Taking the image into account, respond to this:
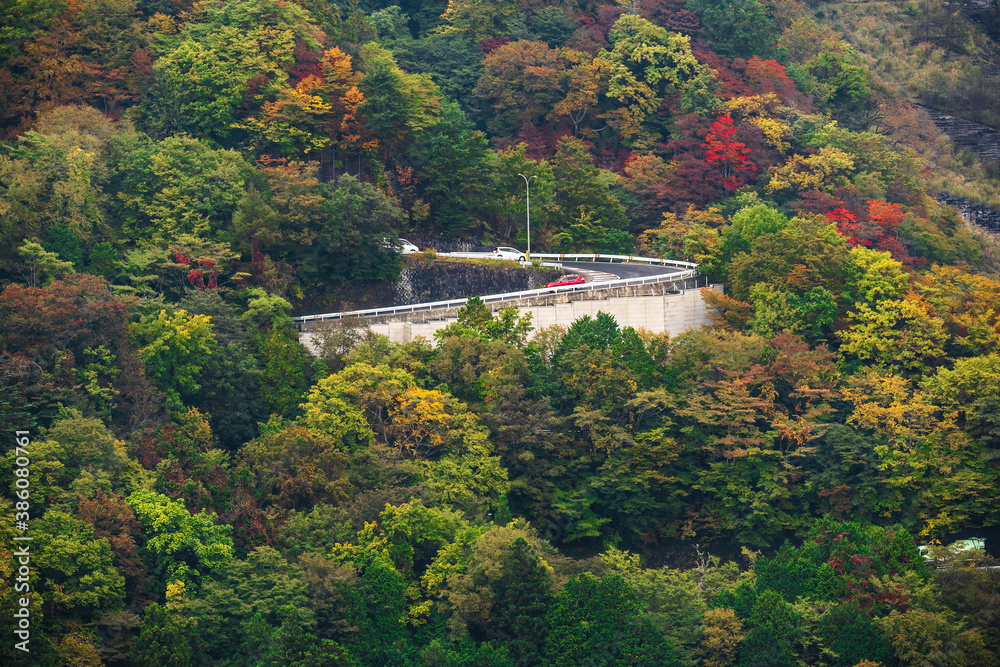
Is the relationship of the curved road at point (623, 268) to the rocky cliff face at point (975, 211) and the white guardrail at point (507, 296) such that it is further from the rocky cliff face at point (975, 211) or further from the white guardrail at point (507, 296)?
the rocky cliff face at point (975, 211)

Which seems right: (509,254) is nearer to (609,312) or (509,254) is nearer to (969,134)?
(609,312)

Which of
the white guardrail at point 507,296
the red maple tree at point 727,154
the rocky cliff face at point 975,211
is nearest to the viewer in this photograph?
the white guardrail at point 507,296

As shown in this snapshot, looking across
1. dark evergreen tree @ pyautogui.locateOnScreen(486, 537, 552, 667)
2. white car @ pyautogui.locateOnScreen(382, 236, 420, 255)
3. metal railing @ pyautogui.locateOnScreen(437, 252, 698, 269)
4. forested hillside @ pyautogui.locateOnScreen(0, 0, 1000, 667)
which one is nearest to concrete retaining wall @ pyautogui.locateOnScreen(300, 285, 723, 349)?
forested hillside @ pyautogui.locateOnScreen(0, 0, 1000, 667)

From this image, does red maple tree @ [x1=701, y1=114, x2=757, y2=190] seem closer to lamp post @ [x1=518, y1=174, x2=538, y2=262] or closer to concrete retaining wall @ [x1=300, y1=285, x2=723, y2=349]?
lamp post @ [x1=518, y1=174, x2=538, y2=262]

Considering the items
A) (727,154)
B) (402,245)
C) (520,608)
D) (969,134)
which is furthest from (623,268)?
(969,134)

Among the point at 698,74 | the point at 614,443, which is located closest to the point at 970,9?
the point at 698,74

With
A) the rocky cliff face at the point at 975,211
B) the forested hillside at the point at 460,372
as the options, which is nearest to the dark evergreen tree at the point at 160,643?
the forested hillside at the point at 460,372
